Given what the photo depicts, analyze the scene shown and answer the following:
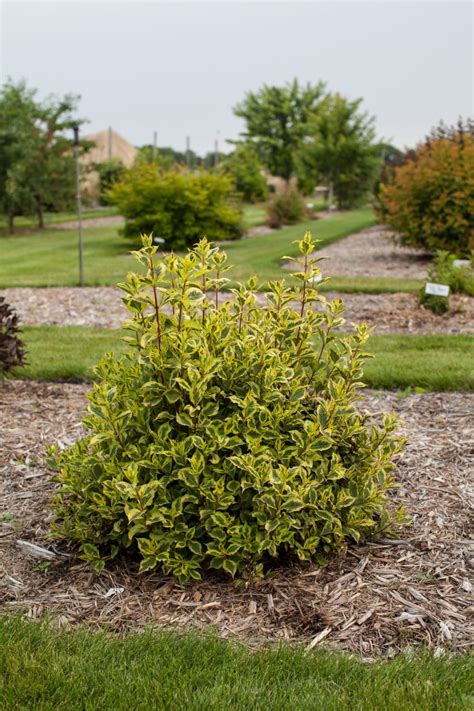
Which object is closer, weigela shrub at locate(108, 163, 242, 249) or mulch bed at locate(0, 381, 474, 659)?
mulch bed at locate(0, 381, 474, 659)

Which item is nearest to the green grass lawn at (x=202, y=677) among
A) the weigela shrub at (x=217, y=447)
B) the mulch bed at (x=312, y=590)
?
the mulch bed at (x=312, y=590)

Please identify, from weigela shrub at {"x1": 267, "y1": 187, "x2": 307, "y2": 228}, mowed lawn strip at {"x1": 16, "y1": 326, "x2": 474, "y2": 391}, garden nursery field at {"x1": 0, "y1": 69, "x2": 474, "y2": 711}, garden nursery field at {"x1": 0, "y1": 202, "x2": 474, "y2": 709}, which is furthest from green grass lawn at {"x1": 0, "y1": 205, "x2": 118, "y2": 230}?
garden nursery field at {"x1": 0, "y1": 69, "x2": 474, "y2": 711}

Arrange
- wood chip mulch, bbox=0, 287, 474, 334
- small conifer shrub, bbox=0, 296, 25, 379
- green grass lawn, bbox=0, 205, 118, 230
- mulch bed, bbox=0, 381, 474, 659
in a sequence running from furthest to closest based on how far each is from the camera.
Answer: green grass lawn, bbox=0, 205, 118, 230 < wood chip mulch, bbox=0, 287, 474, 334 < small conifer shrub, bbox=0, 296, 25, 379 < mulch bed, bbox=0, 381, 474, 659

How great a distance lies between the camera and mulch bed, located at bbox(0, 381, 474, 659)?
2.71 meters

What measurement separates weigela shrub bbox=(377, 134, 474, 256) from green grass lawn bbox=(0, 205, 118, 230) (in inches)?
408

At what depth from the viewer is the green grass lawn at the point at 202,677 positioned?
224cm

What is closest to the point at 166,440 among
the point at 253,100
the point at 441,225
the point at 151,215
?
the point at 441,225

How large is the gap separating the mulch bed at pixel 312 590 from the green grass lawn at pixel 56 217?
61.2 ft

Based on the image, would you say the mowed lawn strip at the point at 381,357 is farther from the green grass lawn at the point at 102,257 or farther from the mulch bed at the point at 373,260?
the mulch bed at the point at 373,260

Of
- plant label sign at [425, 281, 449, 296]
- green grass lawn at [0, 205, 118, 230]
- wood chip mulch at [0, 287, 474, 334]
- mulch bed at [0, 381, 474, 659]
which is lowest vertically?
mulch bed at [0, 381, 474, 659]

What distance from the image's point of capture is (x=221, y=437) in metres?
2.92

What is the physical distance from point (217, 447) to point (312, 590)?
654 mm

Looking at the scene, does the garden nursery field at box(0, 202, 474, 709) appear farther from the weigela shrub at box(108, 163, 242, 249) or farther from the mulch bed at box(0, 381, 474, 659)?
the weigela shrub at box(108, 163, 242, 249)

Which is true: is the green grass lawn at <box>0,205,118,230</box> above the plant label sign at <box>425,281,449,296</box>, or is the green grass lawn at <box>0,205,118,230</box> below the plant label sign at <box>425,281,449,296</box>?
above
